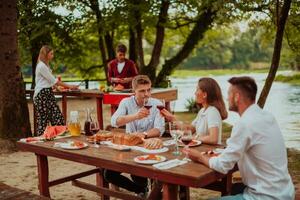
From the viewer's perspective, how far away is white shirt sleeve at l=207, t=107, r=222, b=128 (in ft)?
10.8

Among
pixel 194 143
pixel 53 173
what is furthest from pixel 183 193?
pixel 53 173

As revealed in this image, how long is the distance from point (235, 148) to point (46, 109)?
5309 mm

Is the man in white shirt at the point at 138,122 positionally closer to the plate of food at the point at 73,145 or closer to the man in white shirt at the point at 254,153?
the plate of food at the point at 73,145

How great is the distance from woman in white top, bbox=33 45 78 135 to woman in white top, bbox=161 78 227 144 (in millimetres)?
3859

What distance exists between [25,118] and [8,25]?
1.62 meters

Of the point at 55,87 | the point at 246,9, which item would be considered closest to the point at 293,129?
the point at 246,9

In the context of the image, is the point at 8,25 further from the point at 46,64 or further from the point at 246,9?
the point at 246,9

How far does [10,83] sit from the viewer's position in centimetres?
723

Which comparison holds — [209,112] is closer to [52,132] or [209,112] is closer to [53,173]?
[52,132]

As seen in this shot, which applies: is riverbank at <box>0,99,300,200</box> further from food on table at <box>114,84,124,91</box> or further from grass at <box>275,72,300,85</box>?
grass at <box>275,72,300,85</box>

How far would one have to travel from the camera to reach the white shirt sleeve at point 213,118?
330 cm

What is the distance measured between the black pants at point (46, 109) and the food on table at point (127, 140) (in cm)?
416

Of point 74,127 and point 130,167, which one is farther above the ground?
point 74,127

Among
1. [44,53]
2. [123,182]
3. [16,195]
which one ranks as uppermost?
[44,53]
